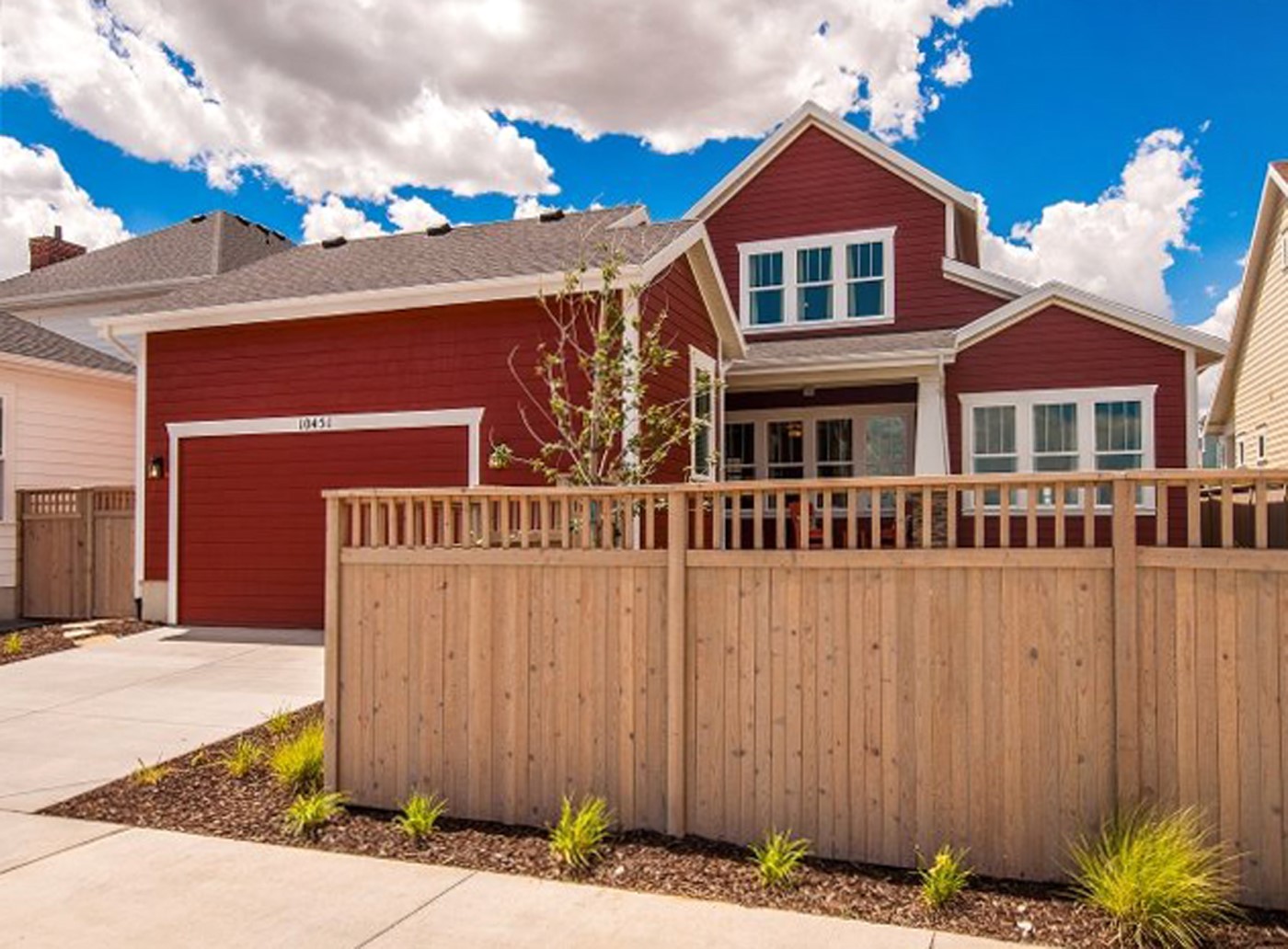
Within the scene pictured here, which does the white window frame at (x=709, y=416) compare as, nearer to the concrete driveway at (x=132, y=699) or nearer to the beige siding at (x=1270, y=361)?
the concrete driveway at (x=132, y=699)

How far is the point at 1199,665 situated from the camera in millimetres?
3781

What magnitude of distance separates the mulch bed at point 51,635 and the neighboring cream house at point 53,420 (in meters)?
1.73

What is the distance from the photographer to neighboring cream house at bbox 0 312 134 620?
1285 centimetres

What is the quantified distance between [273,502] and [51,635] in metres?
3.06

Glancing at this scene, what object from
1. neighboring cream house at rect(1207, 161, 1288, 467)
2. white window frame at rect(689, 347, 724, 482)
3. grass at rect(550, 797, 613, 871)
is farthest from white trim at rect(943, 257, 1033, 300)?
grass at rect(550, 797, 613, 871)

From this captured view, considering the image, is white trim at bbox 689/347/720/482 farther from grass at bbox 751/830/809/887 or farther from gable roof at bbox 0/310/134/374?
gable roof at bbox 0/310/134/374

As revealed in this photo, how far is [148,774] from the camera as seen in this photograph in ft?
17.9

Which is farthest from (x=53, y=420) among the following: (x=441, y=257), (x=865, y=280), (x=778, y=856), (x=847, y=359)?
(x=778, y=856)

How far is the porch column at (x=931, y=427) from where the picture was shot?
13312 mm

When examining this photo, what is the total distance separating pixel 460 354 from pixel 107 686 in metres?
4.66

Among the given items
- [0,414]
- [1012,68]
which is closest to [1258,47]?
[1012,68]

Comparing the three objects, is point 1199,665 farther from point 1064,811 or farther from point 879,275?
point 879,275

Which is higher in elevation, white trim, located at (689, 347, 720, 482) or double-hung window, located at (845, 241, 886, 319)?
double-hung window, located at (845, 241, 886, 319)

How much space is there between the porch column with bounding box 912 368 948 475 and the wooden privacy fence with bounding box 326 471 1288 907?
28.4 ft
